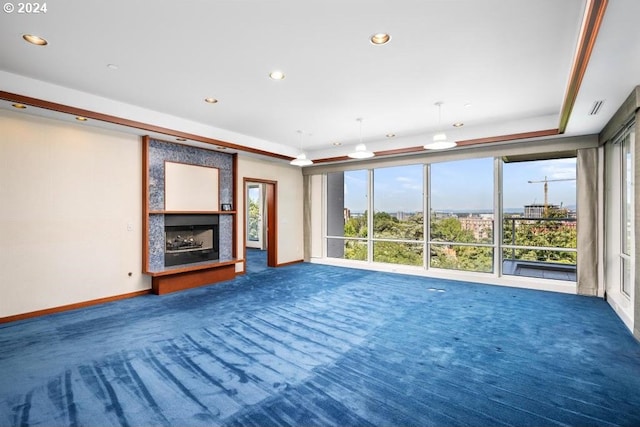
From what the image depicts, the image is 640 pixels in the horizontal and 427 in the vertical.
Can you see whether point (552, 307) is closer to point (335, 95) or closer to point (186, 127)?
point (335, 95)

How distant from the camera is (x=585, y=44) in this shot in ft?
7.54

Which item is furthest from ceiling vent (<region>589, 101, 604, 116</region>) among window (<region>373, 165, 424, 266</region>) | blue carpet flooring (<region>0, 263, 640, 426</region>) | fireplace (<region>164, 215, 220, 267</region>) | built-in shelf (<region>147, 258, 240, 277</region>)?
fireplace (<region>164, 215, 220, 267</region>)

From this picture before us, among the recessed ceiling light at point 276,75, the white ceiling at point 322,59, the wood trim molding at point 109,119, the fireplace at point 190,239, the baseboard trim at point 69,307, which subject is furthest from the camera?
the fireplace at point 190,239

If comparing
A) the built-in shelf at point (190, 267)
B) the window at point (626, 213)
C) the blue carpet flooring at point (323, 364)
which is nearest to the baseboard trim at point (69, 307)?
the blue carpet flooring at point (323, 364)

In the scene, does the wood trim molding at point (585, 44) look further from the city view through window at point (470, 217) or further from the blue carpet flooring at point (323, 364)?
the blue carpet flooring at point (323, 364)

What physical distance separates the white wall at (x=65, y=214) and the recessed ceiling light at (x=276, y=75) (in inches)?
116

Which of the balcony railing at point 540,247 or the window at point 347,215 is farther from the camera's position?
the window at point 347,215

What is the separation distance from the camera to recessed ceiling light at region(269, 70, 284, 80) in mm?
3361

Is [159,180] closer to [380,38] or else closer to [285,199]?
[285,199]

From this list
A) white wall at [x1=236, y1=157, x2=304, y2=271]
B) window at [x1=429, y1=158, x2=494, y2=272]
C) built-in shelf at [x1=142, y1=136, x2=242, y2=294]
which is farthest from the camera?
white wall at [x1=236, y1=157, x2=304, y2=271]

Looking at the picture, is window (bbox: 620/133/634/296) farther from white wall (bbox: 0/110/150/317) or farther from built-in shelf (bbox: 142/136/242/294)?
white wall (bbox: 0/110/150/317)

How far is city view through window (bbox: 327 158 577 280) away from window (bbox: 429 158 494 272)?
0.02 meters

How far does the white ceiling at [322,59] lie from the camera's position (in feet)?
7.67

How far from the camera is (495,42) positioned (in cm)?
277
